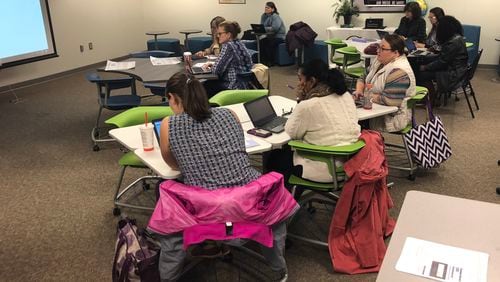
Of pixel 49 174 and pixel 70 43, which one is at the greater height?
pixel 70 43

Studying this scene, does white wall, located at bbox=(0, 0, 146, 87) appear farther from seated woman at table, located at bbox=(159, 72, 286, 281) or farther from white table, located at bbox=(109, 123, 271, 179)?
seated woman at table, located at bbox=(159, 72, 286, 281)

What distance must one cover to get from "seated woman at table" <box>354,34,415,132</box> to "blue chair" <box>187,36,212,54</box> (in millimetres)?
6006

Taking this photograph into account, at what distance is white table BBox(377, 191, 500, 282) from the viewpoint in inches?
53.2

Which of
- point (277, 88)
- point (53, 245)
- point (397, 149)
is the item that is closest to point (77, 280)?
point (53, 245)

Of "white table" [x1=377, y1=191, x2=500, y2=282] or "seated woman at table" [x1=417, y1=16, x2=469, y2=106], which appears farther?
"seated woman at table" [x1=417, y1=16, x2=469, y2=106]

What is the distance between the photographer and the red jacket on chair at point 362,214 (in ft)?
8.12

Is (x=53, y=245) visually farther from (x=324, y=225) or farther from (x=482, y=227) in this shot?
(x=482, y=227)

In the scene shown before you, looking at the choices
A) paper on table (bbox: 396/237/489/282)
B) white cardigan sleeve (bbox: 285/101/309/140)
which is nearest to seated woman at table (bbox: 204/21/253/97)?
white cardigan sleeve (bbox: 285/101/309/140)

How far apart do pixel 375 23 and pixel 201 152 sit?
6.86 metres

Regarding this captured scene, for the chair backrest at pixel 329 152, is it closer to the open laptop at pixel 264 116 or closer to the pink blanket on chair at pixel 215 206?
the open laptop at pixel 264 116

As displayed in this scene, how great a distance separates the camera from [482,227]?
1.52 m

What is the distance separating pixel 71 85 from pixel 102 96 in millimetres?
2971

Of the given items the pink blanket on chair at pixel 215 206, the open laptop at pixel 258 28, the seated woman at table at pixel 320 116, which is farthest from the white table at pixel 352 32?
the pink blanket on chair at pixel 215 206

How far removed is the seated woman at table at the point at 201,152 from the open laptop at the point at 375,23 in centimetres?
663
